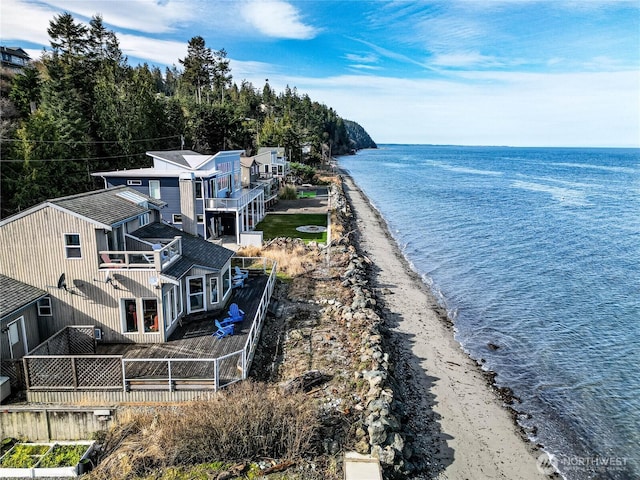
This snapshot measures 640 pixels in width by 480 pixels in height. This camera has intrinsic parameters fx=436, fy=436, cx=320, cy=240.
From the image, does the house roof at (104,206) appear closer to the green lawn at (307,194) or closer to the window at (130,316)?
the window at (130,316)

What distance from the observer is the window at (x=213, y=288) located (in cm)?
1925

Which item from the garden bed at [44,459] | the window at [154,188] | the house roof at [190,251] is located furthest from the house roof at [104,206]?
the window at [154,188]

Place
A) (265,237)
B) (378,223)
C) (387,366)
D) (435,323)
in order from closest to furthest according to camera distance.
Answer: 1. (387,366)
2. (435,323)
3. (265,237)
4. (378,223)

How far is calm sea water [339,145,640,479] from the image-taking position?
16125 millimetres

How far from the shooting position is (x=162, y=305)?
15.9 m

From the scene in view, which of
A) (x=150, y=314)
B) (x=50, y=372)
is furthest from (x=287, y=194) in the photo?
(x=50, y=372)

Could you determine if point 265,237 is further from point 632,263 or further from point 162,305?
point 632,263

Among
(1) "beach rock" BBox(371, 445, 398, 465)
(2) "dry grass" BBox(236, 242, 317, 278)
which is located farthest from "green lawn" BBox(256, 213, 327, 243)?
(1) "beach rock" BBox(371, 445, 398, 465)

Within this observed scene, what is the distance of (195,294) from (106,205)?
16.6 feet

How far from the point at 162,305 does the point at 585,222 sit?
54429 mm

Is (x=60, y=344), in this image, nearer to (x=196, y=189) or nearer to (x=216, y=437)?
(x=216, y=437)

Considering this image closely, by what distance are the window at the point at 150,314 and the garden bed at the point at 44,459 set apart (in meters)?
4.61

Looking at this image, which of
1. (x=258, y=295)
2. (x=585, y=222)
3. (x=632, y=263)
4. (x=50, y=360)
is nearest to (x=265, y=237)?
(x=258, y=295)

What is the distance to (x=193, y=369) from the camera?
47.0ft
